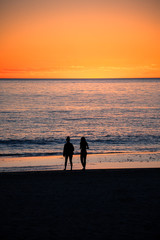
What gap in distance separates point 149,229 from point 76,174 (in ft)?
22.6

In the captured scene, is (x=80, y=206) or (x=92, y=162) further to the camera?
(x=92, y=162)

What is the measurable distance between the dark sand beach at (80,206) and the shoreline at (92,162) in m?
2.65

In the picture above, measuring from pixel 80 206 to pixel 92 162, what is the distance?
8898 millimetres

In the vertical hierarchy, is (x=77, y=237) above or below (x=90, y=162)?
above

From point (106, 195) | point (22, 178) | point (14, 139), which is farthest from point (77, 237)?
point (14, 139)

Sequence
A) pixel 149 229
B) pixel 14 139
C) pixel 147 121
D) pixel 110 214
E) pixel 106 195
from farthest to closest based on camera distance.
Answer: pixel 147 121 < pixel 14 139 < pixel 106 195 < pixel 110 214 < pixel 149 229

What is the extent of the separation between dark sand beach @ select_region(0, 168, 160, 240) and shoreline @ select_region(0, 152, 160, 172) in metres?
2.65

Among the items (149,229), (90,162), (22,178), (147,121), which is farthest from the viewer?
(147,121)

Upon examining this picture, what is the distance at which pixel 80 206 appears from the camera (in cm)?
884

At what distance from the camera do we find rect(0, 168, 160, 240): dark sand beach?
686cm

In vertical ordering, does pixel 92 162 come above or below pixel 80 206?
below

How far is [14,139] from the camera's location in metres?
28.0

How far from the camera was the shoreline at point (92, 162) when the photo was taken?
16214 mm

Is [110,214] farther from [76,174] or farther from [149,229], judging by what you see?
[76,174]
